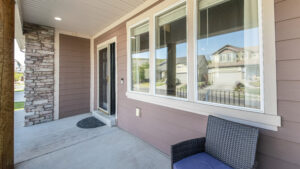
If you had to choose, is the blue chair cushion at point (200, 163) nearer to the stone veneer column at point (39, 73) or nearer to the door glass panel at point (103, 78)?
the door glass panel at point (103, 78)

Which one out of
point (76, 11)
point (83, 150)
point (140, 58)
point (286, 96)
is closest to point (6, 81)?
point (83, 150)

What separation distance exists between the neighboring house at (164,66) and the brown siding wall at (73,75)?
0.09 feet

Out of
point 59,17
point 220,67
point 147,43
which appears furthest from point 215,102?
point 59,17

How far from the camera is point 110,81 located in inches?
152

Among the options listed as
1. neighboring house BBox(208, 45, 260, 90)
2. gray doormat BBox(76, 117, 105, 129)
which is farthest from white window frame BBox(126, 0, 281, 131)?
gray doormat BBox(76, 117, 105, 129)

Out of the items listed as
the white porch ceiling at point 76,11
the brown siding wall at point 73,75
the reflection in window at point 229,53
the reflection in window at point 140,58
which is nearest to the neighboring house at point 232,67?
the reflection in window at point 229,53

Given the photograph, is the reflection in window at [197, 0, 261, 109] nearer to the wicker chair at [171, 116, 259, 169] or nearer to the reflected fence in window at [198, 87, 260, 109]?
the reflected fence in window at [198, 87, 260, 109]

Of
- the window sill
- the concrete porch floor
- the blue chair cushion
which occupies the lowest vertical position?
the concrete porch floor

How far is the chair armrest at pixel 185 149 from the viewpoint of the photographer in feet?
4.14

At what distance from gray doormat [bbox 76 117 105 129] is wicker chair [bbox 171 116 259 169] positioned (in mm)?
2740

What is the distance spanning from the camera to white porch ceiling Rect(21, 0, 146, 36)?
254cm

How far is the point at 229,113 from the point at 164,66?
128 cm

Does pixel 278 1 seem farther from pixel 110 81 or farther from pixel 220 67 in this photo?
pixel 110 81

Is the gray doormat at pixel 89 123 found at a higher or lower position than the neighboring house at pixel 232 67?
lower
